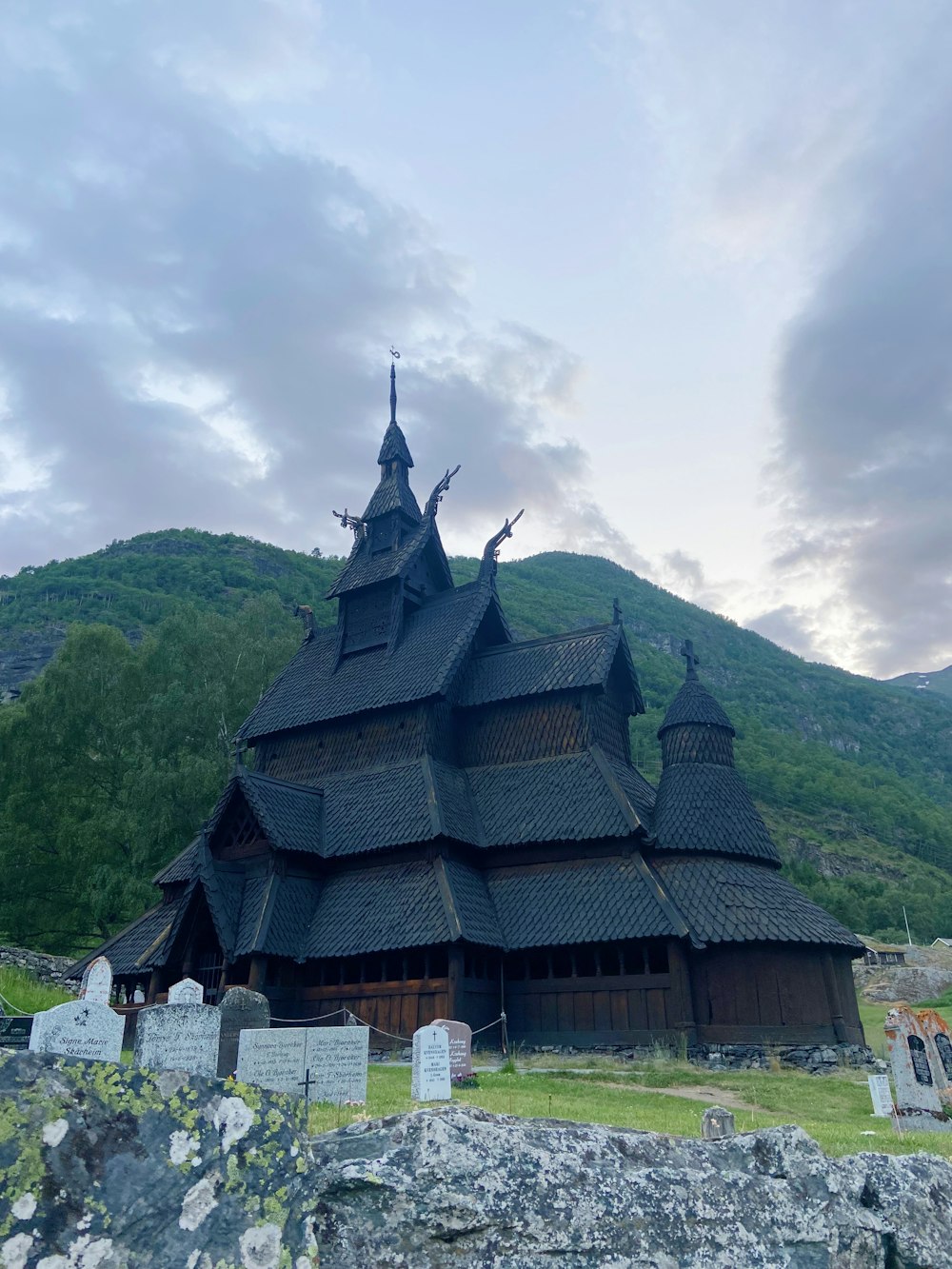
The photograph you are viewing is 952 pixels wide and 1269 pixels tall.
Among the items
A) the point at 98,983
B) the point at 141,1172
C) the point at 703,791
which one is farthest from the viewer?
the point at 703,791

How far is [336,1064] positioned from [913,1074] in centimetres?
850

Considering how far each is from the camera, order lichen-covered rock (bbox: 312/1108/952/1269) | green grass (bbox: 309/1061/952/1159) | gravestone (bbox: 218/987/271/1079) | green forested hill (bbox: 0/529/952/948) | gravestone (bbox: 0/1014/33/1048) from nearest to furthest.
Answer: lichen-covered rock (bbox: 312/1108/952/1269)
green grass (bbox: 309/1061/952/1159)
gravestone (bbox: 218/987/271/1079)
gravestone (bbox: 0/1014/33/1048)
green forested hill (bbox: 0/529/952/948)

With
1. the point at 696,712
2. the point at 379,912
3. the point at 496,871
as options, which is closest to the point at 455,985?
the point at 379,912

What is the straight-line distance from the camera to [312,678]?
31.7 metres

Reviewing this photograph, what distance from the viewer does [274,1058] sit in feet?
35.8

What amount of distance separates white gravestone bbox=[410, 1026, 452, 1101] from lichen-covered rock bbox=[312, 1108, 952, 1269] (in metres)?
7.68

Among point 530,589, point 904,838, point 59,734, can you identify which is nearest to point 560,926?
point 59,734

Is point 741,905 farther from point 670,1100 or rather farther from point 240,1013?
point 240,1013

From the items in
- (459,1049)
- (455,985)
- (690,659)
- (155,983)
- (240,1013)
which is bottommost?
(459,1049)

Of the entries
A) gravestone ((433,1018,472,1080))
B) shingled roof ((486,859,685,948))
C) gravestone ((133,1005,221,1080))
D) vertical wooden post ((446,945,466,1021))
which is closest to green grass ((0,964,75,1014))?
vertical wooden post ((446,945,466,1021))

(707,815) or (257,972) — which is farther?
(707,815)

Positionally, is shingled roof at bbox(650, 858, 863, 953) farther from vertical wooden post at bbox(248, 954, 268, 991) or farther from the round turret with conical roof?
vertical wooden post at bbox(248, 954, 268, 991)

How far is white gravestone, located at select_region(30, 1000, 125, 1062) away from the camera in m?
11.5

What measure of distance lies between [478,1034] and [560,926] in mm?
3114
